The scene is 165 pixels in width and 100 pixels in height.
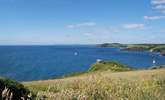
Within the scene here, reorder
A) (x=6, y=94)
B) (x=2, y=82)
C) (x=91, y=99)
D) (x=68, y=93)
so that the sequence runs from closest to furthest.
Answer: (x=6, y=94)
(x=68, y=93)
(x=91, y=99)
(x=2, y=82)

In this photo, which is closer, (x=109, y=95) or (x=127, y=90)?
(x=109, y=95)

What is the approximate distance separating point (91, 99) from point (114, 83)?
2271mm

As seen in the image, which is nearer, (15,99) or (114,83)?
(114,83)

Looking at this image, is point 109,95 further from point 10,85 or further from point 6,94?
point 10,85

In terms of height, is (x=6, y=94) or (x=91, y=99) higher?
(x=6, y=94)

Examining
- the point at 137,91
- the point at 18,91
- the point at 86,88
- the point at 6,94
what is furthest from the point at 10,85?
the point at 6,94

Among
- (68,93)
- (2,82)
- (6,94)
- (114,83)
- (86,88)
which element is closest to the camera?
(6,94)

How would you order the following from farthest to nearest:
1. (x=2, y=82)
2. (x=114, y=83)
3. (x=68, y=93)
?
(x=2, y=82), (x=114, y=83), (x=68, y=93)

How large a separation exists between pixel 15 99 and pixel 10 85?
481 mm

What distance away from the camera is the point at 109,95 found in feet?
25.1

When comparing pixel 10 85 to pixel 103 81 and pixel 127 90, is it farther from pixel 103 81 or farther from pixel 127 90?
pixel 127 90

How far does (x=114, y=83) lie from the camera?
9.64 m

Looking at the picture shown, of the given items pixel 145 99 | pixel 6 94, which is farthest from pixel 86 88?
pixel 6 94

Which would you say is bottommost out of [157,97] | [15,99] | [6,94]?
[15,99]
